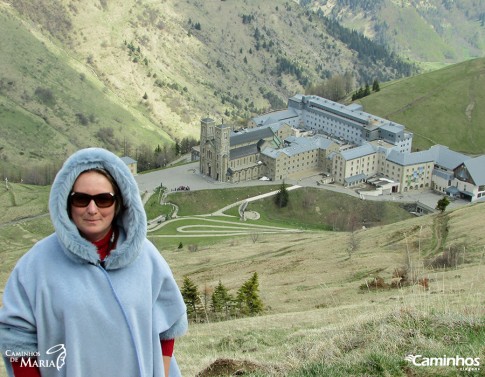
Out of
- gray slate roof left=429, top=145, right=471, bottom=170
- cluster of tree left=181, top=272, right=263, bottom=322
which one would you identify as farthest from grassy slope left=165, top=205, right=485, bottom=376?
gray slate roof left=429, top=145, right=471, bottom=170

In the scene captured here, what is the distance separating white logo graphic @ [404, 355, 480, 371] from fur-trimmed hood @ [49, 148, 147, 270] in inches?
242

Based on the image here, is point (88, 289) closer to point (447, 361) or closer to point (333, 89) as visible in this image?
point (447, 361)

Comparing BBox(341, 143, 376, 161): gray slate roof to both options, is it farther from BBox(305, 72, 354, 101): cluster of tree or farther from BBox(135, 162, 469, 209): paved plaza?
BBox(305, 72, 354, 101): cluster of tree

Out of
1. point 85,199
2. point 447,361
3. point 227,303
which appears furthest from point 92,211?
point 227,303

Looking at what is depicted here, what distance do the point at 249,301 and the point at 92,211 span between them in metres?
31.6

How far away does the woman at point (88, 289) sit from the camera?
7.46m

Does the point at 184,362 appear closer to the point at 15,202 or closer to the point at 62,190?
the point at 62,190

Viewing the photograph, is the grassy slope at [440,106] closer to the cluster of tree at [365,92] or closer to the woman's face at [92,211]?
the cluster of tree at [365,92]

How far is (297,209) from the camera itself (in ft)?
374

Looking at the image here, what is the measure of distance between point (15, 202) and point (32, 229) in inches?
571

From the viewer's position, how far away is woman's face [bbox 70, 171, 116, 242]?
308 inches

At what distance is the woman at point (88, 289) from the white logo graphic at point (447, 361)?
5332mm

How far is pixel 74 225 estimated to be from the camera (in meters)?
7.73

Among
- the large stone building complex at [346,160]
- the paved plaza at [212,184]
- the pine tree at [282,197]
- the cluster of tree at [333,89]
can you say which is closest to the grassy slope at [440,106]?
the cluster of tree at [333,89]
